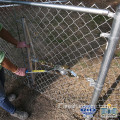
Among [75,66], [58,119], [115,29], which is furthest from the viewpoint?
[75,66]

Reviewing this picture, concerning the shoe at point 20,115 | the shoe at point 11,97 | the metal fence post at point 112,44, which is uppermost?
the metal fence post at point 112,44

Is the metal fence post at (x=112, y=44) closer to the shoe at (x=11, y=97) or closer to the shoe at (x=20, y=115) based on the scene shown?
the shoe at (x=20, y=115)

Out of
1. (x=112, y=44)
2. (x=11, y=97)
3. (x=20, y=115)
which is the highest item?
(x=112, y=44)

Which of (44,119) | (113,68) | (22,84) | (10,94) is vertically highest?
(113,68)

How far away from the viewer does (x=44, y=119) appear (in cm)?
196

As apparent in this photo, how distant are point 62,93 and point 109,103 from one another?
0.79 m

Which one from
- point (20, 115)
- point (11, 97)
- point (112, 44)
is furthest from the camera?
point (11, 97)

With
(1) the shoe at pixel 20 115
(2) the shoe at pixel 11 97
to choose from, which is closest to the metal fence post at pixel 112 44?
(1) the shoe at pixel 20 115

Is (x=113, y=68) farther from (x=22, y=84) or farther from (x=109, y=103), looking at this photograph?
(x=22, y=84)

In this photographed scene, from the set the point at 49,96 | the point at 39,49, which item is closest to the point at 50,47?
the point at 39,49

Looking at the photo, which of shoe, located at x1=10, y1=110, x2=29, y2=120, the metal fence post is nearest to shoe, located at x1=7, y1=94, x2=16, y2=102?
shoe, located at x1=10, y1=110, x2=29, y2=120

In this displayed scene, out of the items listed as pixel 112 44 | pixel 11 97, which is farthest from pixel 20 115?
pixel 112 44

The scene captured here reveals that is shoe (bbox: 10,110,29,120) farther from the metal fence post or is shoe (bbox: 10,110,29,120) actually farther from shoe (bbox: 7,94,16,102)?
the metal fence post

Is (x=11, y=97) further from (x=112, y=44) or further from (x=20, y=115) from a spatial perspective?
(x=112, y=44)
